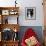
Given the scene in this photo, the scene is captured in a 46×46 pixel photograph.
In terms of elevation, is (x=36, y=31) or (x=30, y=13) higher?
(x=30, y=13)

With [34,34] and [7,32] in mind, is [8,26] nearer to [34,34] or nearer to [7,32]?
[7,32]

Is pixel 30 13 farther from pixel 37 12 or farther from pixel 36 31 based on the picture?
pixel 36 31

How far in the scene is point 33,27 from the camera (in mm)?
5988

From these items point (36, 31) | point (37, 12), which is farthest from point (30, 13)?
point (36, 31)

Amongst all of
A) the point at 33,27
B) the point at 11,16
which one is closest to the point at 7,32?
the point at 11,16

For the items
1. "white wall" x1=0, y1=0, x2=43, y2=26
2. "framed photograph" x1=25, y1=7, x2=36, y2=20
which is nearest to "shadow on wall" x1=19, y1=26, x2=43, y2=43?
"white wall" x1=0, y1=0, x2=43, y2=26

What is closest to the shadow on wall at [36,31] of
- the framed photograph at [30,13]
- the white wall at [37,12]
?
the white wall at [37,12]

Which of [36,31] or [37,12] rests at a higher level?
[37,12]

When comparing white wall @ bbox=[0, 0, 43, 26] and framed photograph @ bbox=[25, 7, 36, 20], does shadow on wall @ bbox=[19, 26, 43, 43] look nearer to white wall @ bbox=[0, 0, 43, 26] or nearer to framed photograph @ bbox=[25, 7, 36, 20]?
white wall @ bbox=[0, 0, 43, 26]

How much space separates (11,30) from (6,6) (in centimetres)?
96

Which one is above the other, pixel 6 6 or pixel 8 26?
pixel 6 6

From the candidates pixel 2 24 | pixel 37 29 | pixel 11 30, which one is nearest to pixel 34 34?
pixel 37 29

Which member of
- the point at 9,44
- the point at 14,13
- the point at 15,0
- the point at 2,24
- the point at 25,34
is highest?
the point at 15,0

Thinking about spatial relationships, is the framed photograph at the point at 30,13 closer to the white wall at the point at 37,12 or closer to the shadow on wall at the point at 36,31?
the white wall at the point at 37,12
